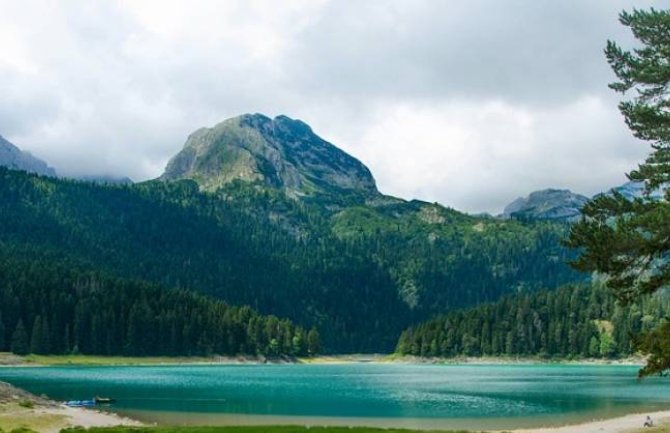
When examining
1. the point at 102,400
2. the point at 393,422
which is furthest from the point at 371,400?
the point at 102,400

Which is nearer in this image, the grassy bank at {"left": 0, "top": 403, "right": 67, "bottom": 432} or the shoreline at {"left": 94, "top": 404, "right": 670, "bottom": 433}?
the grassy bank at {"left": 0, "top": 403, "right": 67, "bottom": 432}

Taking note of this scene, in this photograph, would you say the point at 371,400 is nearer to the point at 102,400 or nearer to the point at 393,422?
the point at 393,422

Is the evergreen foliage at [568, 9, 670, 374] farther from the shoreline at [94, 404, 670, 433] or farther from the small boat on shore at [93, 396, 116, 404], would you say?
the small boat on shore at [93, 396, 116, 404]

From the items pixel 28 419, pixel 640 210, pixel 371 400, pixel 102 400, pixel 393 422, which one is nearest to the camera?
pixel 640 210

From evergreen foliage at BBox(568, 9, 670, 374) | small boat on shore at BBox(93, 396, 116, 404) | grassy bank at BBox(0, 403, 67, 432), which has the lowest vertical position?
small boat on shore at BBox(93, 396, 116, 404)

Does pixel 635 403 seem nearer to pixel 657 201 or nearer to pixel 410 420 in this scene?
pixel 410 420

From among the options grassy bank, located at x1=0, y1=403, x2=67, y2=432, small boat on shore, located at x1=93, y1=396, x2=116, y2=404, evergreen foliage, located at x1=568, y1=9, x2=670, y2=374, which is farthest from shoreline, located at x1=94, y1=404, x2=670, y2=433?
evergreen foliage, located at x1=568, y1=9, x2=670, y2=374

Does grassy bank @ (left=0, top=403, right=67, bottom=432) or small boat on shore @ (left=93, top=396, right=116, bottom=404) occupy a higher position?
grassy bank @ (left=0, top=403, right=67, bottom=432)

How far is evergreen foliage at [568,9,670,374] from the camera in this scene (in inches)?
1264

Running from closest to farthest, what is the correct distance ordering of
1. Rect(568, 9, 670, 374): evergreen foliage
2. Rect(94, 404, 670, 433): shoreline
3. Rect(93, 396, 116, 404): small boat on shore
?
Rect(568, 9, 670, 374): evergreen foliage → Rect(94, 404, 670, 433): shoreline → Rect(93, 396, 116, 404): small boat on shore

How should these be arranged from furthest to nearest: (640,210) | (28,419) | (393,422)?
(393,422), (28,419), (640,210)

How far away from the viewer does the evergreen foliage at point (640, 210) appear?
32.1 meters

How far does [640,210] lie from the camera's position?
34219 millimetres

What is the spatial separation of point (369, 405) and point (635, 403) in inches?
1347
